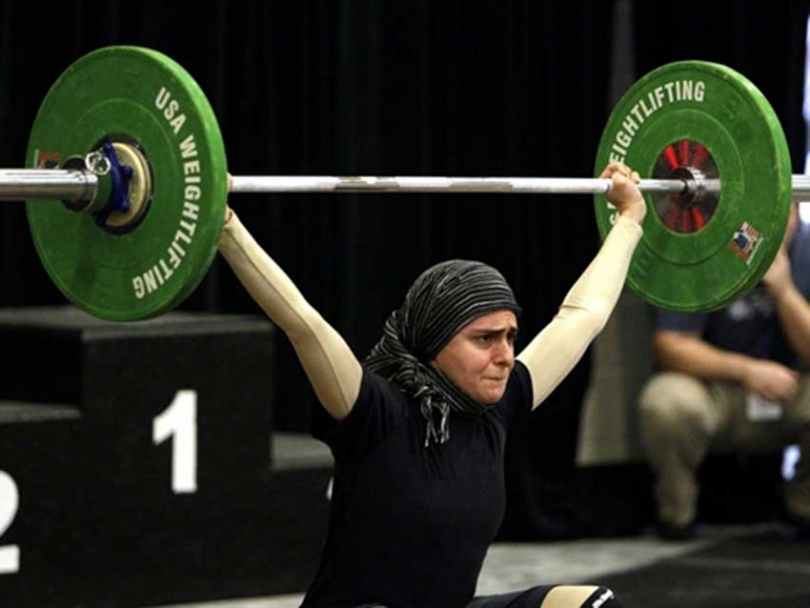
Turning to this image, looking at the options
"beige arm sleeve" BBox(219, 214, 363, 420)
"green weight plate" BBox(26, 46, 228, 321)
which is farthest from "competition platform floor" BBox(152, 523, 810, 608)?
"beige arm sleeve" BBox(219, 214, 363, 420)

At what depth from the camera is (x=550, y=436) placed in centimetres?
668

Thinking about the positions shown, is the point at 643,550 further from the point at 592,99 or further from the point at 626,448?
the point at 592,99

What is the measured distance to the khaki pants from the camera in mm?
6523

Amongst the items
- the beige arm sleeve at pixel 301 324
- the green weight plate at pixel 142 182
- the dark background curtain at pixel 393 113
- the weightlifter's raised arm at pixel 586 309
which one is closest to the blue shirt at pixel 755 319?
the dark background curtain at pixel 393 113

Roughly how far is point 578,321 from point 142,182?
2.78ft

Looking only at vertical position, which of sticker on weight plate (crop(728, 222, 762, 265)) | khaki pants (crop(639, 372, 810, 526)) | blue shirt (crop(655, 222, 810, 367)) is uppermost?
sticker on weight plate (crop(728, 222, 762, 265))

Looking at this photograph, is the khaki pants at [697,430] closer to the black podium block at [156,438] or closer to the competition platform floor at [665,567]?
the competition platform floor at [665,567]

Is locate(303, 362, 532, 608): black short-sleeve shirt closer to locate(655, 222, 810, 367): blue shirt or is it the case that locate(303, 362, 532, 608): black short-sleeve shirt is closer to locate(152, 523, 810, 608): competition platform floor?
locate(152, 523, 810, 608): competition platform floor

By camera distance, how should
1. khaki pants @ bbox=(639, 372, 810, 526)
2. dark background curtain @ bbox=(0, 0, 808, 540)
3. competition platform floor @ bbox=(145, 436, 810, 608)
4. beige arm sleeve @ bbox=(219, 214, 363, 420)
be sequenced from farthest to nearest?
khaki pants @ bbox=(639, 372, 810, 526)
dark background curtain @ bbox=(0, 0, 808, 540)
competition platform floor @ bbox=(145, 436, 810, 608)
beige arm sleeve @ bbox=(219, 214, 363, 420)

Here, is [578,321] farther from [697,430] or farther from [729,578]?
[697,430]

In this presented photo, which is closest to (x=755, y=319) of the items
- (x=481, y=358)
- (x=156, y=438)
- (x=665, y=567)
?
(x=665, y=567)

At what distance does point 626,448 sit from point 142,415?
2.38m

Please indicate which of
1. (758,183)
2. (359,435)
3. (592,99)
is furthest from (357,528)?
(592,99)

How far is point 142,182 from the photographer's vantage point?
140 inches
